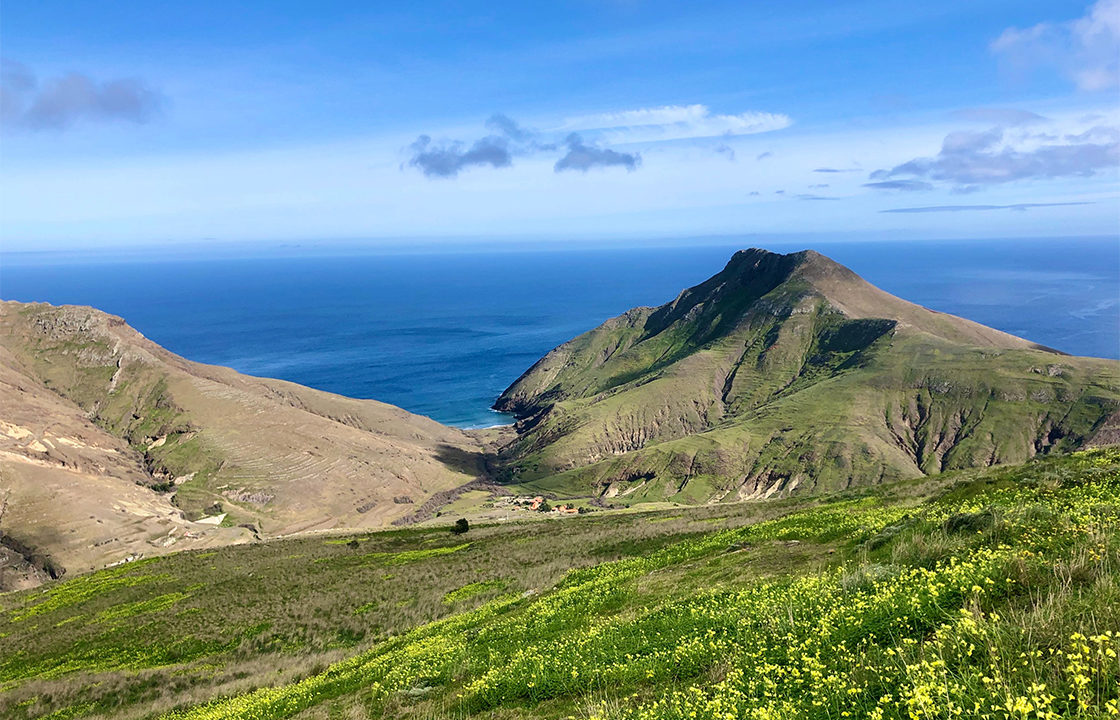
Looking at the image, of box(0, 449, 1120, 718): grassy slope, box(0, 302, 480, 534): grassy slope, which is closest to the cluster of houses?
box(0, 302, 480, 534): grassy slope

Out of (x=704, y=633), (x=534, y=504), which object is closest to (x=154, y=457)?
(x=534, y=504)

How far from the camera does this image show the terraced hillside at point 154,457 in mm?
111875

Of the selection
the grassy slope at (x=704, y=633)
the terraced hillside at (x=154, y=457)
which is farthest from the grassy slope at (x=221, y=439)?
the grassy slope at (x=704, y=633)

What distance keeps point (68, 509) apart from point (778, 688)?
14488 centimetres

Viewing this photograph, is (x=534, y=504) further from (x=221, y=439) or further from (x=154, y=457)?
(x=154, y=457)

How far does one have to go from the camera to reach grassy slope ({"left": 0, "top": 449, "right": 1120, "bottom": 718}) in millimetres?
7156

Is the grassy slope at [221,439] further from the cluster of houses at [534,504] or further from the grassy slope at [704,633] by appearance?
the grassy slope at [704,633]

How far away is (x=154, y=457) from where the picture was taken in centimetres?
15375

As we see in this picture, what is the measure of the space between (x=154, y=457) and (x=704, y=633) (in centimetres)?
18098

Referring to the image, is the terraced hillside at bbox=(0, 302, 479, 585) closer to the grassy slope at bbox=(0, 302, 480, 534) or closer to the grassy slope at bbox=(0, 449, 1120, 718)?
the grassy slope at bbox=(0, 302, 480, 534)

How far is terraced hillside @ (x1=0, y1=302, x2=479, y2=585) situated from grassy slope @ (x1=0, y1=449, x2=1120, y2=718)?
275 feet

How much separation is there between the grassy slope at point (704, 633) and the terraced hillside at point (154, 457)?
83837 millimetres

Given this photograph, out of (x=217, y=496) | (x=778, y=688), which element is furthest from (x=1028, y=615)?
(x=217, y=496)

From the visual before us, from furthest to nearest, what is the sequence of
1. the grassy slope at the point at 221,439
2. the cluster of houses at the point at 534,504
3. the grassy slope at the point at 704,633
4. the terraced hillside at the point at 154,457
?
the grassy slope at the point at 221,439, the cluster of houses at the point at 534,504, the terraced hillside at the point at 154,457, the grassy slope at the point at 704,633
